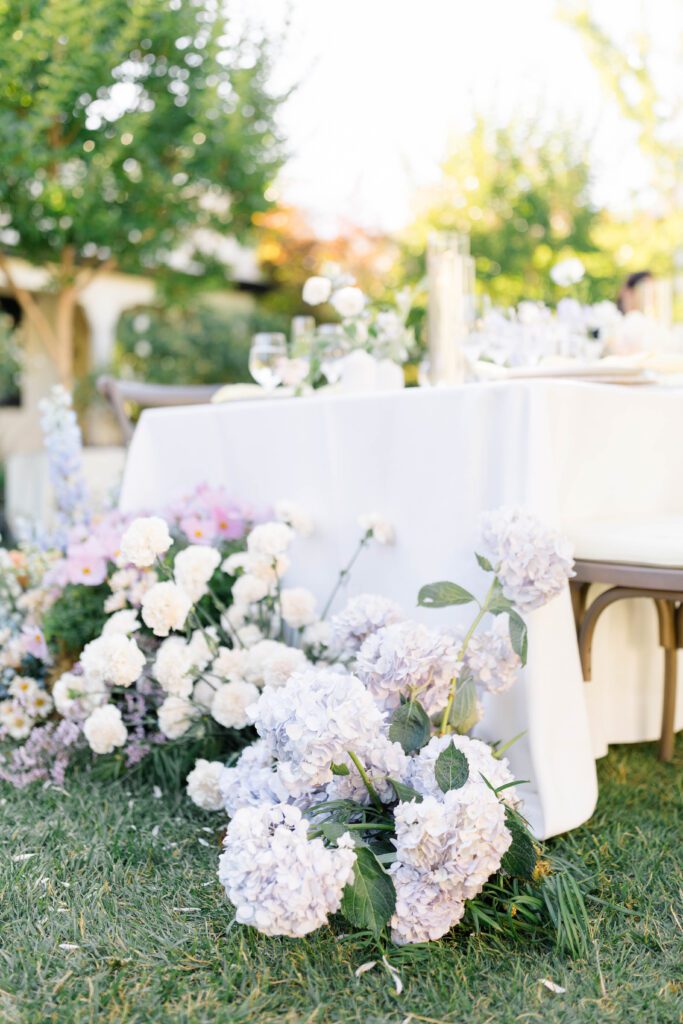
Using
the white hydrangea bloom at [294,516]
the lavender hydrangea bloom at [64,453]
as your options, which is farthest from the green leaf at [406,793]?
the lavender hydrangea bloom at [64,453]

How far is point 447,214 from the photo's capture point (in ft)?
35.4

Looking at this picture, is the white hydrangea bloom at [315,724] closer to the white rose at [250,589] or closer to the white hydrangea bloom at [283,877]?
the white hydrangea bloom at [283,877]

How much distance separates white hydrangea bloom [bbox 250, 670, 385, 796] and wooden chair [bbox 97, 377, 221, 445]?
2222mm

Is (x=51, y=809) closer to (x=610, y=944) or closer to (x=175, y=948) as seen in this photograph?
(x=175, y=948)

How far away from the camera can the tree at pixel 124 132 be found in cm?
537

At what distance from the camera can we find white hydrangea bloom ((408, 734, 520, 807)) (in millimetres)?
1600

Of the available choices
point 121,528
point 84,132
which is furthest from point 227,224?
point 121,528

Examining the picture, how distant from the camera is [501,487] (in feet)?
6.65

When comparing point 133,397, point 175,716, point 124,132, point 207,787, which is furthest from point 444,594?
point 124,132

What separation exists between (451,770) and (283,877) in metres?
0.33

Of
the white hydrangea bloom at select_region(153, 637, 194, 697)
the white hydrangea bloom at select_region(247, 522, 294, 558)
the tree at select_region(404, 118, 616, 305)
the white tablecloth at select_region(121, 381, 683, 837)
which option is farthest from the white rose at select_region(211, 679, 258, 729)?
the tree at select_region(404, 118, 616, 305)

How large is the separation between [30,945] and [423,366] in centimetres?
192

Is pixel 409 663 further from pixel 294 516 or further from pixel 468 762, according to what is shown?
pixel 294 516

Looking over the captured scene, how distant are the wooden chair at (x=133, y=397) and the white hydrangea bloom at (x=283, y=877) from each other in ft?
7.83
